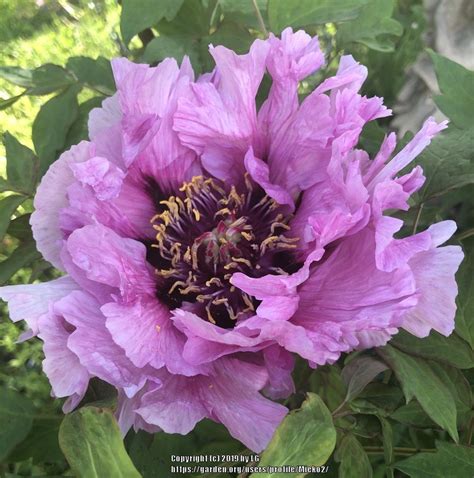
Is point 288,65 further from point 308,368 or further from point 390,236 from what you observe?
point 308,368

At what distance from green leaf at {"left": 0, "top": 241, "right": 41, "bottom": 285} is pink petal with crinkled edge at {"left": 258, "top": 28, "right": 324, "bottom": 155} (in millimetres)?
247

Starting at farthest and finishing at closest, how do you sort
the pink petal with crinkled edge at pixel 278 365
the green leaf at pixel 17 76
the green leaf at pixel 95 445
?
the green leaf at pixel 17 76, the pink petal with crinkled edge at pixel 278 365, the green leaf at pixel 95 445

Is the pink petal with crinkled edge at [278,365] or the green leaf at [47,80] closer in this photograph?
A: the pink petal with crinkled edge at [278,365]

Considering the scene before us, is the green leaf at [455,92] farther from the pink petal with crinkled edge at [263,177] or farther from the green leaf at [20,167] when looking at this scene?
the green leaf at [20,167]

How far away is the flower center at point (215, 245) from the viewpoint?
0.52m

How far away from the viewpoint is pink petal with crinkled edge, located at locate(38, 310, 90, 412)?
0.44 meters

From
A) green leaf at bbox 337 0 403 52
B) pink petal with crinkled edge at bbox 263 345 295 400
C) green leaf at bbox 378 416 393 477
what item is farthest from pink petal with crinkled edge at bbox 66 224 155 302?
green leaf at bbox 337 0 403 52

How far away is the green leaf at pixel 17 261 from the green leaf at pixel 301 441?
307 mm

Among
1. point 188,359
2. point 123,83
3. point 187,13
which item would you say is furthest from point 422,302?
point 187,13

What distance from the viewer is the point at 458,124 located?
1.88 ft

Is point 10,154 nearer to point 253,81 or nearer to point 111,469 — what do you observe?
point 253,81

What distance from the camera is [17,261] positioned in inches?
23.0

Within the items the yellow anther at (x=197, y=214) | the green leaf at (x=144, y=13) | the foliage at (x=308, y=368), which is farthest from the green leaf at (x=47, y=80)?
the yellow anther at (x=197, y=214)

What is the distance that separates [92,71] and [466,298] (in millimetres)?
425
